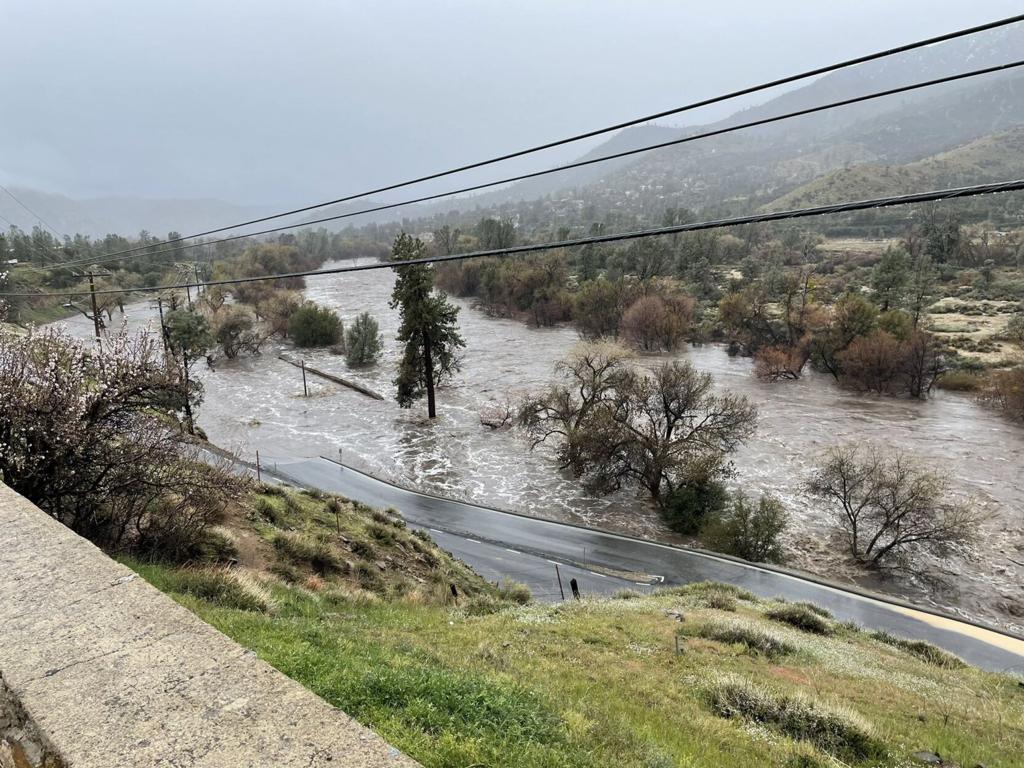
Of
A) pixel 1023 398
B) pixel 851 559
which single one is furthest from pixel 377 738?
pixel 1023 398

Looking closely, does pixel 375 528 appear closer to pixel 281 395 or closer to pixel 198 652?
pixel 198 652

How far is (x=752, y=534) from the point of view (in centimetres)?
2545

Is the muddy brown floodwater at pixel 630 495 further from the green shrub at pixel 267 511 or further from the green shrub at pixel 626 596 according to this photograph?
the green shrub at pixel 267 511

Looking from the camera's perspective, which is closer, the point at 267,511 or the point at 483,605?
the point at 483,605

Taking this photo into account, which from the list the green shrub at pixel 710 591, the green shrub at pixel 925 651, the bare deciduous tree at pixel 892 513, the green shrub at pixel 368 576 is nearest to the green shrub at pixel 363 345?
the bare deciduous tree at pixel 892 513

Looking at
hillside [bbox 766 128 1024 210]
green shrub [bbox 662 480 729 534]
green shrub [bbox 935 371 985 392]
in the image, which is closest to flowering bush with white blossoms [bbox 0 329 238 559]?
green shrub [bbox 662 480 729 534]

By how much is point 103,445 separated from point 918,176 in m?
186

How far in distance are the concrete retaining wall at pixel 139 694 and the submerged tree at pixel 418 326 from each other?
3963cm

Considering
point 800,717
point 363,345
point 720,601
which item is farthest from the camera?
point 363,345

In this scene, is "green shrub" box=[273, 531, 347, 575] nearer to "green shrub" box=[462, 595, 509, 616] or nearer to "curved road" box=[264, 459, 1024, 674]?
"green shrub" box=[462, 595, 509, 616]

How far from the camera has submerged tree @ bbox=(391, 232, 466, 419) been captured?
142 feet

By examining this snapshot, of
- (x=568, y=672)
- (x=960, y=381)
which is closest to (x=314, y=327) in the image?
(x=960, y=381)

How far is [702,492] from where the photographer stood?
2891 cm

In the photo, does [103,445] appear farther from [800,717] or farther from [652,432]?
[652,432]
